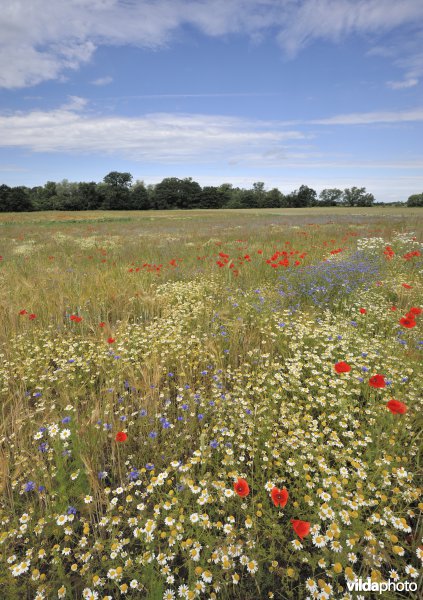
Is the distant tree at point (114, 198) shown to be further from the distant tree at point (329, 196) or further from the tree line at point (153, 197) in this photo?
the distant tree at point (329, 196)

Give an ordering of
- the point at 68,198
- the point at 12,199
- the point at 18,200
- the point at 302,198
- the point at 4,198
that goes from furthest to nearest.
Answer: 1. the point at 302,198
2. the point at 68,198
3. the point at 4,198
4. the point at 18,200
5. the point at 12,199

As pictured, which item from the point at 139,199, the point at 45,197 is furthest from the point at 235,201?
the point at 45,197

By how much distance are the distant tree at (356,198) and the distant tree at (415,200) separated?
11572 millimetres

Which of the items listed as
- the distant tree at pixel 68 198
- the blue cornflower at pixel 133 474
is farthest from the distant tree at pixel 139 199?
the blue cornflower at pixel 133 474

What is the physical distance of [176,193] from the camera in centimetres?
9550

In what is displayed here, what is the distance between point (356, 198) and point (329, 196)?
10334 millimetres

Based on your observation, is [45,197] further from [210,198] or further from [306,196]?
[306,196]

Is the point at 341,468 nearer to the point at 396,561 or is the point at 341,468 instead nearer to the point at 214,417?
the point at 396,561

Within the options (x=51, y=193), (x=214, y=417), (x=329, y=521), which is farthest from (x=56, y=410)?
(x=51, y=193)

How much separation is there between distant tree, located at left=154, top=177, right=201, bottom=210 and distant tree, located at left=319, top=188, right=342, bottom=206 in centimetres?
5007

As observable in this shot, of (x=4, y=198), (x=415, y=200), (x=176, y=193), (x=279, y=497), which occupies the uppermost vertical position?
(x=176, y=193)

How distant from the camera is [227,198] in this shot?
349ft

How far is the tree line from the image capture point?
81.7 metres

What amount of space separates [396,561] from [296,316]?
3033mm
